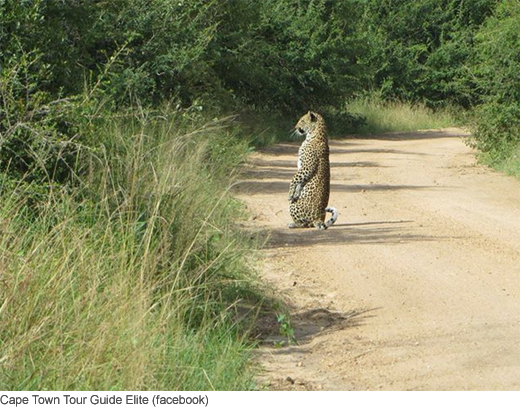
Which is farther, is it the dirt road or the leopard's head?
the leopard's head

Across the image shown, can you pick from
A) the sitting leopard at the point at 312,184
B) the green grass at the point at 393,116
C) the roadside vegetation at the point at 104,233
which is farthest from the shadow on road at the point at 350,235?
the green grass at the point at 393,116

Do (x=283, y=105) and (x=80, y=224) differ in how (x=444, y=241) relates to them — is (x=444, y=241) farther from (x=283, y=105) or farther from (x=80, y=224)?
(x=283, y=105)

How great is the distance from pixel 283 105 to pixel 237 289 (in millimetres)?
24371

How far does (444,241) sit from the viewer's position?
497 inches

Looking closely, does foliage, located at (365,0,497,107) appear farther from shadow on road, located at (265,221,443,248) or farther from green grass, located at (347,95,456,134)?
shadow on road, located at (265,221,443,248)

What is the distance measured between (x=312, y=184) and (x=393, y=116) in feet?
77.5

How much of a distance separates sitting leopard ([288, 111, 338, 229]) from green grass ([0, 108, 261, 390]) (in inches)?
149


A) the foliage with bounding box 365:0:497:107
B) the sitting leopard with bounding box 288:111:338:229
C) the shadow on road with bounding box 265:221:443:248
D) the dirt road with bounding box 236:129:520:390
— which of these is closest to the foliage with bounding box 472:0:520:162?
the dirt road with bounding box 236:129:520:390

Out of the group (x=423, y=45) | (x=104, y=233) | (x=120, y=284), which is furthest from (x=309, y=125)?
(x=423, y=45)

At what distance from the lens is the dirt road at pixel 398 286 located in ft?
24.4

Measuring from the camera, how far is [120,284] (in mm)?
7098

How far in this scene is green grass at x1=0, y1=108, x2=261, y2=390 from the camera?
6.29m

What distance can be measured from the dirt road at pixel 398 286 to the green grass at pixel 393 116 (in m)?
16.7

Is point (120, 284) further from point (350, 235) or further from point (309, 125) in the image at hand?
point (309, 125)
